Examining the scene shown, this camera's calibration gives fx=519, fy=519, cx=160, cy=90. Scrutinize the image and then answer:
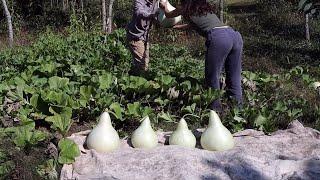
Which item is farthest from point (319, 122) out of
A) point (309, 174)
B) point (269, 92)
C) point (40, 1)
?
point (40, 1)

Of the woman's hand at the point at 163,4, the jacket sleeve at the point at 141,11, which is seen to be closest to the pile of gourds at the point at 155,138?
the woman's hand at the point at 163,4

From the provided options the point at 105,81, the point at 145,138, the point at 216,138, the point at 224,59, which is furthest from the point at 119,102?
the point at 216,138

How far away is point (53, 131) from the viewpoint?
530 centimetres

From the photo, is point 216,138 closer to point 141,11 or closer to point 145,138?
point 145,138

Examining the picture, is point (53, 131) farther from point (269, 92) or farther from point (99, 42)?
point (99, 42)

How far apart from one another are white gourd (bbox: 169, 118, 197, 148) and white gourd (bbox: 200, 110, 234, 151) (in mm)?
101

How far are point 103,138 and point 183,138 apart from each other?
2.32 ft

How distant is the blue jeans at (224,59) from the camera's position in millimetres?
5340

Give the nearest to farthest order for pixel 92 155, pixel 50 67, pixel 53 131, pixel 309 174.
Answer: pixel 309 174 < pixel 92 155 < pixel 53 131 < pixel 50 67

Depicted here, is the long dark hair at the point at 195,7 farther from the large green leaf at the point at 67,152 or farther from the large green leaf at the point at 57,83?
the large green leaf at the point at 67,152

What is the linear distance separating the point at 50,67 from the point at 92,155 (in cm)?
276

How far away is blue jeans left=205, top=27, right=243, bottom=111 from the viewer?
534 cm

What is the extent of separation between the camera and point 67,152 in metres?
Answer: 4.20

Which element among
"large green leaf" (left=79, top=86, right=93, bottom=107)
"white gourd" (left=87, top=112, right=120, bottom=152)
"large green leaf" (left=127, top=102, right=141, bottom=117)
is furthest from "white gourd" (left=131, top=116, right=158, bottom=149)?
"large green leaf" (left=79, top=86, right=93, bottom=107)
